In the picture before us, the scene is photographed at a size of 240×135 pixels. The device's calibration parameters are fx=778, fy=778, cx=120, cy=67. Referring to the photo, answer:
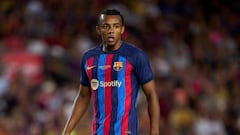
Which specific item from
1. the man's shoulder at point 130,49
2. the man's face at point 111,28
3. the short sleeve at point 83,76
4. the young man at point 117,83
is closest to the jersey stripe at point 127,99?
the young man at point 117,83

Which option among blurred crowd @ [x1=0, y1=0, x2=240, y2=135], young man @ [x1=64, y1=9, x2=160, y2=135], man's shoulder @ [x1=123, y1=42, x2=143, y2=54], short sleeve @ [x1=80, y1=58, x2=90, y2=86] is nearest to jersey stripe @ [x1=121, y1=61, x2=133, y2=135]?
young man @ [x1=64, y1=9, x2=160, y2=135]

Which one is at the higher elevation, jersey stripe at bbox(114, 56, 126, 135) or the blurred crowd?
jersey stripe at bbox(114, 56, 126, 135)

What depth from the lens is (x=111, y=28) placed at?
19.3 ft

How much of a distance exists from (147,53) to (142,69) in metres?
6.28

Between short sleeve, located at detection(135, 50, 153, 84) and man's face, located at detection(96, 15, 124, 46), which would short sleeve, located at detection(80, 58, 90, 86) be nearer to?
man's face, located at detection(96, 15, 124, 46)

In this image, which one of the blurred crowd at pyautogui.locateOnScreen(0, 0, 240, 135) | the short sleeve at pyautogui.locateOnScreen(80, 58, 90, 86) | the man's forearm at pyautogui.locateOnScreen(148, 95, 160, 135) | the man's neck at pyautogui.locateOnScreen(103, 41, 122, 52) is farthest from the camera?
the blurred crowd at pyautogui.locateOnScreen(0, 0, 240, 135)

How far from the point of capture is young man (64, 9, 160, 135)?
5898mm

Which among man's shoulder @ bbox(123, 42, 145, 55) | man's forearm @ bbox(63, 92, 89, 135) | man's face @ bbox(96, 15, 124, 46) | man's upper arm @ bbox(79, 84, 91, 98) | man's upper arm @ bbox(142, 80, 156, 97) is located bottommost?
man's forearm @ bbox(63, 92, 89, 135)

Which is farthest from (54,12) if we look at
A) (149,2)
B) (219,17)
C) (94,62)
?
(94,62)

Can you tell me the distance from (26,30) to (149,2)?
2.39 m

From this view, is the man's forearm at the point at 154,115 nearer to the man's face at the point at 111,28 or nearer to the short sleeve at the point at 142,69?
the short sleeve at the point at 142,69

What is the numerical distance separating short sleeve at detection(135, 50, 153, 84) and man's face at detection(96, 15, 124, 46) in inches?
8.6

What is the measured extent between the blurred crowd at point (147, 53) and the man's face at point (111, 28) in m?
4.14

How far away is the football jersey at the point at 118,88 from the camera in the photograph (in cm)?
590
